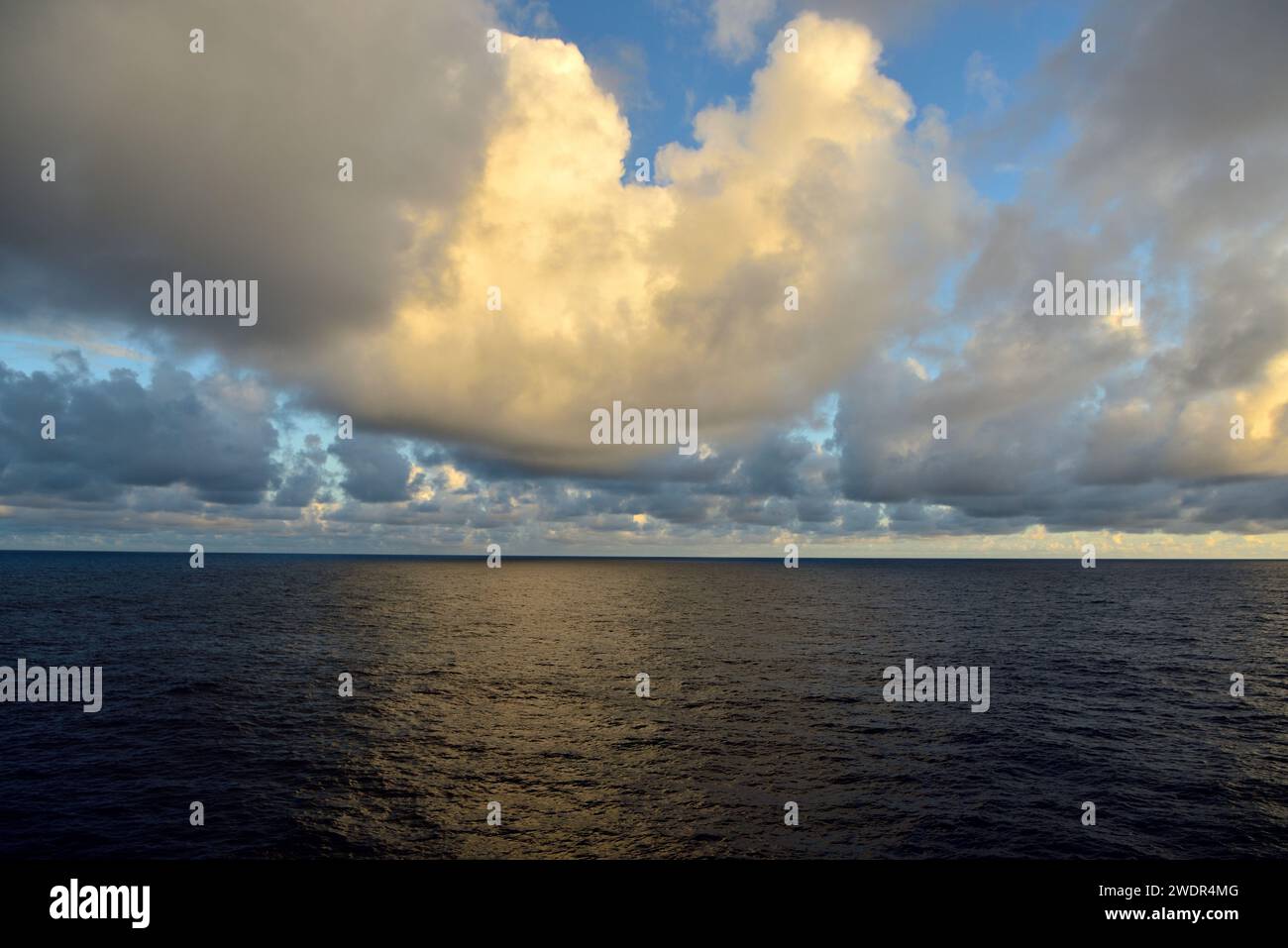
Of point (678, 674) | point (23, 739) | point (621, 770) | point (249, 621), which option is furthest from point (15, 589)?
point (621, 770)

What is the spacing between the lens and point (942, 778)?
35.7 m

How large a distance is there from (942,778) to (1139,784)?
36.0ft

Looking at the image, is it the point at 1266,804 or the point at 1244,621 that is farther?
the point at 1244,621

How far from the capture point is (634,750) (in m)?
39.7

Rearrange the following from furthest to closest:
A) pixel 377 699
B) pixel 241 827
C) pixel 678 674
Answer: pixel 678 674 → pixel 377 699 → pixel 241 827

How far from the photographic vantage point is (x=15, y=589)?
155 meters

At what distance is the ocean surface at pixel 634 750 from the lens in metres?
28.5

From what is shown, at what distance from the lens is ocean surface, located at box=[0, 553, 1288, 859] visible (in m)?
28.5
